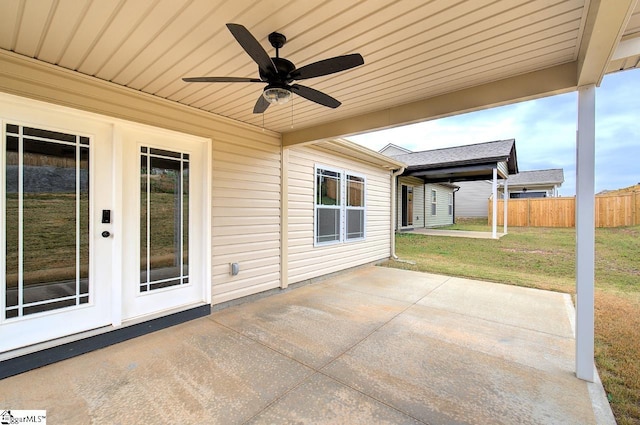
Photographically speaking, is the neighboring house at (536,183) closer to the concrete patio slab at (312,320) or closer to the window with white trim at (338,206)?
the window with white trim at (338,206)

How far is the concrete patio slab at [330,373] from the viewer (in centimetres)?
185

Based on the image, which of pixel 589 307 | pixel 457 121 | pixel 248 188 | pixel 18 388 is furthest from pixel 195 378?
pixel 457 121

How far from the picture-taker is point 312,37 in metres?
2.05

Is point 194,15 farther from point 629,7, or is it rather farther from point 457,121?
point 457,121

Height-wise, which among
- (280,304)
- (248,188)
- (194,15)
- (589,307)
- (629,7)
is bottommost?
(280,304)

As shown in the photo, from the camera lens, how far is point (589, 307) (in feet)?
7.44

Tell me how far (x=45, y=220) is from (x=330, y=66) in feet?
9.41

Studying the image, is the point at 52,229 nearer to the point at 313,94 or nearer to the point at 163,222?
the point at 163,222

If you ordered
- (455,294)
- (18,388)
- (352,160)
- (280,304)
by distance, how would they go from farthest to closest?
(352,160)
(455,294)
(280,304)
(18,388)

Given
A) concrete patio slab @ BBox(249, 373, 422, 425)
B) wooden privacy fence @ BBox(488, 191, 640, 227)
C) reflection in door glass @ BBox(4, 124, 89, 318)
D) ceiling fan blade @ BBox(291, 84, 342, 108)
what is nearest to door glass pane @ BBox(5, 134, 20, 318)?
reflection in door glass @ BBox(4, 124, 89, 318)

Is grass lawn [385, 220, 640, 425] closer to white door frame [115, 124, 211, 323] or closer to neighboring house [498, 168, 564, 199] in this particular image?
white door frame [115, 124, 211, 323]

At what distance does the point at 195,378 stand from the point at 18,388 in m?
1.27

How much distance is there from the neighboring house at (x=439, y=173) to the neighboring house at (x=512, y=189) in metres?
5.07

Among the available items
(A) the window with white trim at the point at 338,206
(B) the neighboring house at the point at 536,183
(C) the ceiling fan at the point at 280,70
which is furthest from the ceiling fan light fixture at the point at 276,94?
(B) the neighboring house at the point at 536,183
